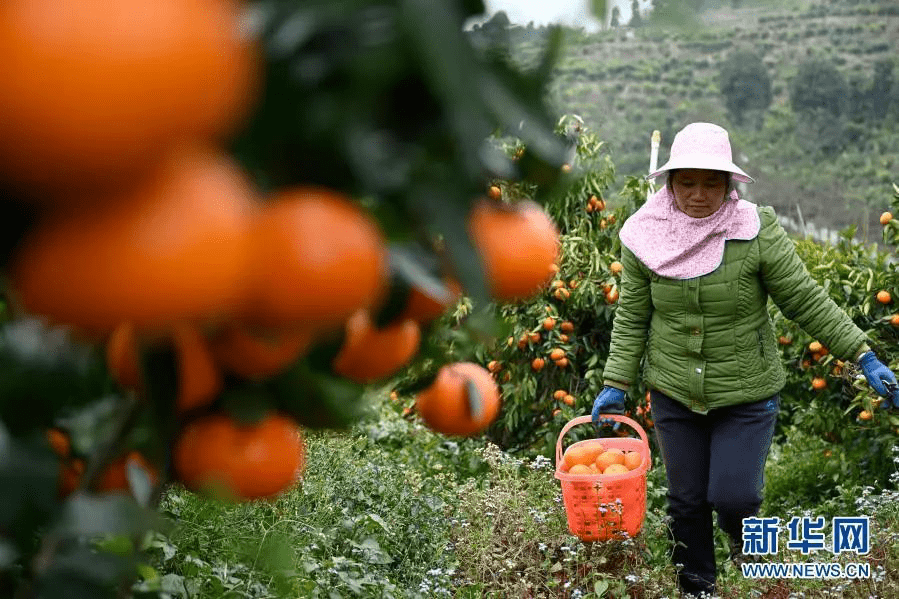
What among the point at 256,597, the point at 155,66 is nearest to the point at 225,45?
the point at 155,66

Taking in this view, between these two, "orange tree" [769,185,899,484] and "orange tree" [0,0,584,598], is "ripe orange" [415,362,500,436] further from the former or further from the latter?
"orange tree" [769,185,899,484]

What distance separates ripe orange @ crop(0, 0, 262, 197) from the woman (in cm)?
288

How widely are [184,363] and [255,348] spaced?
4cm

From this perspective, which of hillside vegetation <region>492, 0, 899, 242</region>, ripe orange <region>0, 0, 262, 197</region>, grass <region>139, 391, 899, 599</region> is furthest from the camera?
hillside vegetation <region>492, 0, 899, 242</region>

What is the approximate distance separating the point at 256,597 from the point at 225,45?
2.00 m

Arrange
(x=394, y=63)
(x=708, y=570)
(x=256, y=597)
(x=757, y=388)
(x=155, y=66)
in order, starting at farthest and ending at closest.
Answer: (x=708, y=570), (x=757, y=388), (x=256, y=597), (x=394, y=63), (x=155, y=66)

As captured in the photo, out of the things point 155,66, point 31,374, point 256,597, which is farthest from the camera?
point 256,597

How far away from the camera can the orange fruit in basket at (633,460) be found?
12.0 ft

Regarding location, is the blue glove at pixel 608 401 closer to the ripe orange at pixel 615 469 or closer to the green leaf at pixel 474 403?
the ripe orange at pixel 615 469

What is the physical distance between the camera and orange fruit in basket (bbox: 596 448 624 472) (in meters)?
3.63

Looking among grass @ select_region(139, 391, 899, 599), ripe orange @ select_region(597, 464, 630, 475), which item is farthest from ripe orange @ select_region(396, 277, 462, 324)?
ripe orange @ select_region(597, 464, 630, 475)

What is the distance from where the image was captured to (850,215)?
14133 millimetres

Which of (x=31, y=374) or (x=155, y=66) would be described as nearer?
(x=155, y=66)

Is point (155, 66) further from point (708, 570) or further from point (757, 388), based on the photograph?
point (708, 570)
